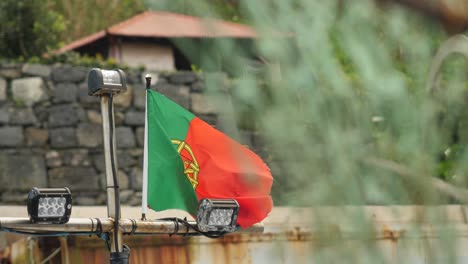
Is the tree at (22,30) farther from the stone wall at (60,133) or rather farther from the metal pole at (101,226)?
the metal pole at (101,226)

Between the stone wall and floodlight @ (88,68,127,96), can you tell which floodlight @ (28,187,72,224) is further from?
the stone wall

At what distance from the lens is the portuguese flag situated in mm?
4633

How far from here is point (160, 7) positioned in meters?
1.88

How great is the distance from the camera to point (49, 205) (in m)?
4.07

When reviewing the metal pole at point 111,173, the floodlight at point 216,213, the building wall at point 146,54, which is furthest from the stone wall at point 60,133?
the floodlight at point 216,213

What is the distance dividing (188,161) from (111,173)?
0.44m

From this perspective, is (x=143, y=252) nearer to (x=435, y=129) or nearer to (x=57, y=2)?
(x=435, y=129)

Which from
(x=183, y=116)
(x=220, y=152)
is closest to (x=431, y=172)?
(x=220, y=152)

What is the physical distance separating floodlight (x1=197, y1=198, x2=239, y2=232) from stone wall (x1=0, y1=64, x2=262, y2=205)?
5163 mm

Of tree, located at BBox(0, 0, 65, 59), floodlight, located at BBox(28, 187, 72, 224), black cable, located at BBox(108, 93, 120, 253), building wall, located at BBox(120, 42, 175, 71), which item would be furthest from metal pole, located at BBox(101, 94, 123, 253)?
building wall, located at BBox(120, 42, 175, 71)

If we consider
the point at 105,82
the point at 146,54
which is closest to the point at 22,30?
the point at 146,54

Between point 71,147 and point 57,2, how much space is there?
467 centimetres

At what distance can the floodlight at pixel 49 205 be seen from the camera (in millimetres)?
4023

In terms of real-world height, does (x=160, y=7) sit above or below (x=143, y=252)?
above
